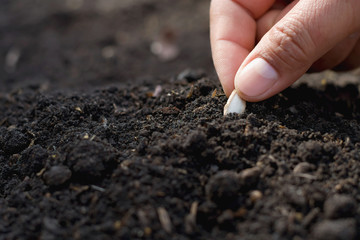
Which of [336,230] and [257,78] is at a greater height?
[257,78]

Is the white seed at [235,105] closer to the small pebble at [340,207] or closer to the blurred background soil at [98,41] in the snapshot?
the small pebble at [340,207]

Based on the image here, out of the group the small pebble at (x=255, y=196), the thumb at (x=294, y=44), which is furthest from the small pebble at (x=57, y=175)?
the thumb at (x=294, y=44)

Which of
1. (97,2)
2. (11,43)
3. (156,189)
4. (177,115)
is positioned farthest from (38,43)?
(156,189)

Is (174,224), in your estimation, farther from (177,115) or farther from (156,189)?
(177,115)

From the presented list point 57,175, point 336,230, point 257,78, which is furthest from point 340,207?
point 57,175

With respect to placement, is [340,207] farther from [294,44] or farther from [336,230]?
[294,44]

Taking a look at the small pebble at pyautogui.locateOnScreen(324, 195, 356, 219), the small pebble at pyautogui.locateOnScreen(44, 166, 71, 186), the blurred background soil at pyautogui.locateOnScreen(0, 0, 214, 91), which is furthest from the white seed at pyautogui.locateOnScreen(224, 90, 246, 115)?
the blurred background soil at pyautogui.locateOnScreen(0, 0, 214, 91)
